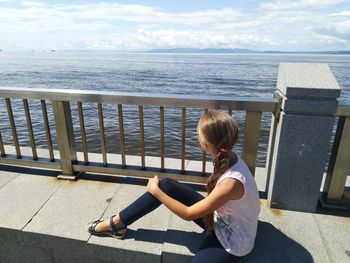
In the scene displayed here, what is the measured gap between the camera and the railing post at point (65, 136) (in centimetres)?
361

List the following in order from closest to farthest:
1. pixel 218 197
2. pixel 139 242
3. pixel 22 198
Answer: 1. pixel 218 197
2. pixel 139 242
3. pixel 22 198

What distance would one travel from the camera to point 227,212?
232 cm

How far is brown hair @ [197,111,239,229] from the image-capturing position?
84.3 inches

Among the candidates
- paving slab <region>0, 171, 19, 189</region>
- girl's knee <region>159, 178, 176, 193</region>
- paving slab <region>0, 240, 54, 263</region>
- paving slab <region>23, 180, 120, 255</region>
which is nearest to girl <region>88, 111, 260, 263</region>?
girl's knee <region>159, 178, 176, 193</region>

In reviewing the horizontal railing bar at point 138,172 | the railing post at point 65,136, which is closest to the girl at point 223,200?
the horizontal railing bar at point 138,172

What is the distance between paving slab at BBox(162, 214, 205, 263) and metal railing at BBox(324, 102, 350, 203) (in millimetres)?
1563

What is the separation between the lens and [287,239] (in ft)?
9.26

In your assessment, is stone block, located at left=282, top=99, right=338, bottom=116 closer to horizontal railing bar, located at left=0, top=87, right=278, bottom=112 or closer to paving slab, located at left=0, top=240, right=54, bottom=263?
horizontal railing bar, located at left=0, top=87, right=278, bottom=112

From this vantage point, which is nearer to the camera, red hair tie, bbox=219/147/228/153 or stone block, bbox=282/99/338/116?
red hair tie, bbox=219/147/228/153

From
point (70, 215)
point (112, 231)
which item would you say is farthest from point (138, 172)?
point (112, 231)

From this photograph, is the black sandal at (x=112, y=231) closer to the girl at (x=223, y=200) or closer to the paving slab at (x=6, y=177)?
the girl at (x=223, y=200)

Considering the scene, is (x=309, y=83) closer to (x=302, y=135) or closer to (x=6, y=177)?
(x=302, y=135)

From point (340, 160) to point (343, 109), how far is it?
23.5 inches

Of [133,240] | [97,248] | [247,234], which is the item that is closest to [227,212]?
[247,234]
